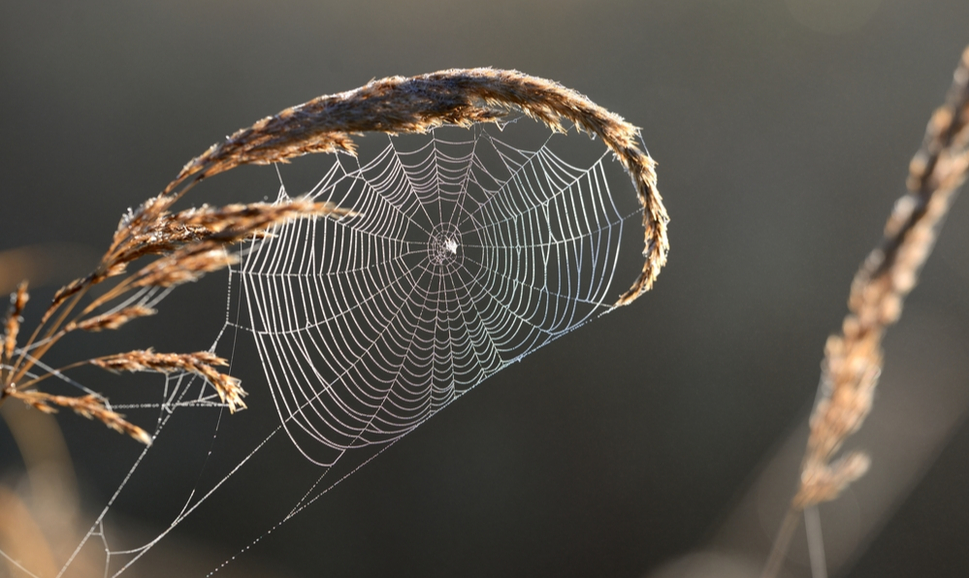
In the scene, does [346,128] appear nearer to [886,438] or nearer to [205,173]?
[205,173]

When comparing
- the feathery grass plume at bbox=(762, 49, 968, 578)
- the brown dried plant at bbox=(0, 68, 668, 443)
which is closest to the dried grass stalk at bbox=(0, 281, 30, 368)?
the brown dried plant at bbox=(0, 68, 668, 443)

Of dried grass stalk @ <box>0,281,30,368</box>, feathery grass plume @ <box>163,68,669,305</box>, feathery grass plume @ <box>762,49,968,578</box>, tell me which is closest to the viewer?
feathery grass plume @ <box>762,49,968,578</box>

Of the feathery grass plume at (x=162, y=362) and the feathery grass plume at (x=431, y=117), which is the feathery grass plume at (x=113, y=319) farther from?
the feathery grass plume at (x=431, y=117)

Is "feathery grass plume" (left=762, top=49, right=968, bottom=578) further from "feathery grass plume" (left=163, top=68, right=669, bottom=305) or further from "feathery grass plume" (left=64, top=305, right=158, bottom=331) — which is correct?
"feathery grass plume" (left=64, top=305, right=158, bottom=331)

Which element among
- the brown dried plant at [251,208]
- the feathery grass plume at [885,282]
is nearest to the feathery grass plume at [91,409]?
the brown dried plant at [251,208]

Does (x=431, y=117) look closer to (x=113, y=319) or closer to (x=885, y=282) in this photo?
(x=113, y=319)

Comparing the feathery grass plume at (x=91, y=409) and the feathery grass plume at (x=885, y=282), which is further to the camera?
the feathery grass plume at (x=91, y=409)

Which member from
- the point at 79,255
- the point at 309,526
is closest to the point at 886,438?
the point at 309,526

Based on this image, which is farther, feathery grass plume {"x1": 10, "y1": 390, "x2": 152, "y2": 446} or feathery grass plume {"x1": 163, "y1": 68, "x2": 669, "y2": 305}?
A: feathery grass plume {"x1": 163, "y1": 68, "x2": 669, "y2": 305}
